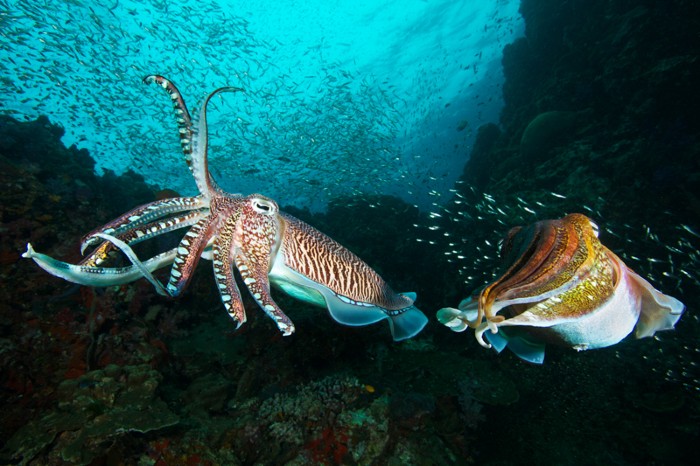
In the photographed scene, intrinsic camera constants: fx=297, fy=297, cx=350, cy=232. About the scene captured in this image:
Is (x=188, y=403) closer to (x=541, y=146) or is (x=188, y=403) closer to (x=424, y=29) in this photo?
(x=541, y=146)

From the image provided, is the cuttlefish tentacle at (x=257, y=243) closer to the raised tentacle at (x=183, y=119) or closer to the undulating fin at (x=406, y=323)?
the raised tentacle at (x=183, y=119)

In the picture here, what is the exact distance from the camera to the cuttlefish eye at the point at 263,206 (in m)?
2.60

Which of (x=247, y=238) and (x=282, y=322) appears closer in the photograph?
(x=282, y=322)

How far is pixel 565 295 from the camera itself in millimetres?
1426

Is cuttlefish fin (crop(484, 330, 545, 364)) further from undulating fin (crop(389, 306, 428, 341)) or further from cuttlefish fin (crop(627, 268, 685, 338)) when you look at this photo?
undulating fin (crop(389, 306, 428, 341))

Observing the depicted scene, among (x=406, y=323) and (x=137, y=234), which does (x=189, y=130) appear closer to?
(x=137, y=234)

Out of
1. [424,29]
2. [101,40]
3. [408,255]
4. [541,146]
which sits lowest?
[408,255]

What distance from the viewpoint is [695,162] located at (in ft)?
28.6

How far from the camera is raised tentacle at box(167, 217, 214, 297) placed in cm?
228

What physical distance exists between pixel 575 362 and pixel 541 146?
9.80m

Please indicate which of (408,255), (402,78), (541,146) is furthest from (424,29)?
(408,255)

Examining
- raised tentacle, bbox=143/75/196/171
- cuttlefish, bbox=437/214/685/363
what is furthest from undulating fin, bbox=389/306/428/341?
raised tentacle, bbox=143/75/196/171

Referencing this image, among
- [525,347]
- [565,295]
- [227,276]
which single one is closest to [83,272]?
[227,276]

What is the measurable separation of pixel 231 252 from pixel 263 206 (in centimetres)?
48
